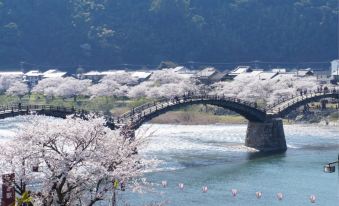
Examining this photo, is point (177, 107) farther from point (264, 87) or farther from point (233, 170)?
point (264, 87)

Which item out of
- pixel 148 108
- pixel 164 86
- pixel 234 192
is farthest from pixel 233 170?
pixel 164 86

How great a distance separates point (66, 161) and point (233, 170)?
18624mm

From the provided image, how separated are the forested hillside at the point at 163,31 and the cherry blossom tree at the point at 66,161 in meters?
74.1

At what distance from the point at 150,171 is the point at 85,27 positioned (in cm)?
6882

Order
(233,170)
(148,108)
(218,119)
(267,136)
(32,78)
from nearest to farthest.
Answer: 1. (233,170)
2. (148,108)
3. (267,136)
4. (218,119)
5. (32,78)

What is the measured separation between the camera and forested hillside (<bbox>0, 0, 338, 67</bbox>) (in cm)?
9550

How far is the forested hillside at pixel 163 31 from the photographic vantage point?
313 feet

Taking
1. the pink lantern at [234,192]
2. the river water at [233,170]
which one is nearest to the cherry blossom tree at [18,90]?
the river water at [233,170]

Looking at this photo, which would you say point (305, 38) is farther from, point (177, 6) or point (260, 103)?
point (260, 103)

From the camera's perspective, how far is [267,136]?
146 ft

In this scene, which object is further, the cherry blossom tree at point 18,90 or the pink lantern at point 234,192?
the cherry blossom tree at point 18,90

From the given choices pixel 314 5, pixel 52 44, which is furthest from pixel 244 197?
pixel 314 5

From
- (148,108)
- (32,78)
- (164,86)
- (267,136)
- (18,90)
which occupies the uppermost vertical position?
(32,78)

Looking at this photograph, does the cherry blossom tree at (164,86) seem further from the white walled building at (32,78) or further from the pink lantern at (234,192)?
the pink lantern at (234,192)
